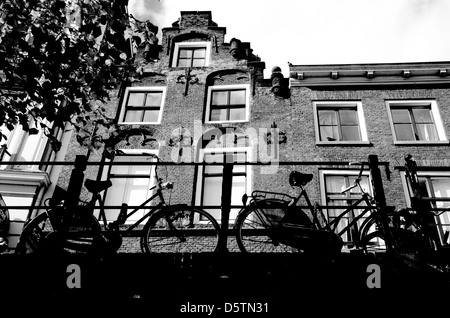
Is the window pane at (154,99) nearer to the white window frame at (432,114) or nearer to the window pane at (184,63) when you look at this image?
the window pane at (184,63)

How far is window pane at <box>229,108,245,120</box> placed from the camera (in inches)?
532

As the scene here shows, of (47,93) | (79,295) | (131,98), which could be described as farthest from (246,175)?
(79,295)

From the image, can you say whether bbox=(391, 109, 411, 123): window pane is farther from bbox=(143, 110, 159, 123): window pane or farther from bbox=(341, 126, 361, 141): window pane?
bbox=(143, 110, 159, 123): window pane

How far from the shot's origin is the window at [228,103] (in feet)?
44.4

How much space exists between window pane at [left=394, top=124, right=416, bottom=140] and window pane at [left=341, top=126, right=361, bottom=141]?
3.87 feet

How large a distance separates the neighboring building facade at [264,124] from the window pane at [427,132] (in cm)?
3

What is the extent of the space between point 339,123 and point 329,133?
0.52 meters

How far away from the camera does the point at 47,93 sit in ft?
23.5

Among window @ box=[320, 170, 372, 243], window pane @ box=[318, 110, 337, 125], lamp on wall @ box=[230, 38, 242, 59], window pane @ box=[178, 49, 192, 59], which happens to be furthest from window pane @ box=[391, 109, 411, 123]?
window pane @ box=[178, 49, 192, 59]

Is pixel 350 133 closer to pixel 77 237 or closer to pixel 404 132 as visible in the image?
pixel 404 132

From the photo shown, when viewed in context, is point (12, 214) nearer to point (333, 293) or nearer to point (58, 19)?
point (58, 19)

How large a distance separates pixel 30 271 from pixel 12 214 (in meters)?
6.08

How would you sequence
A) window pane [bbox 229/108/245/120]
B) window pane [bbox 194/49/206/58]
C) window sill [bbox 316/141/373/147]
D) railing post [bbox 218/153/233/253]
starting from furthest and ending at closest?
window pane [bbox 194/49/206/58] < window pane [bbox 229/108/245/120] < window sill [bbox 316/141/373/147] < railing post [bbox 218/153/233/253]

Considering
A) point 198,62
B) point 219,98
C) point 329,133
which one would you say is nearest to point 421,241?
point 329,133
